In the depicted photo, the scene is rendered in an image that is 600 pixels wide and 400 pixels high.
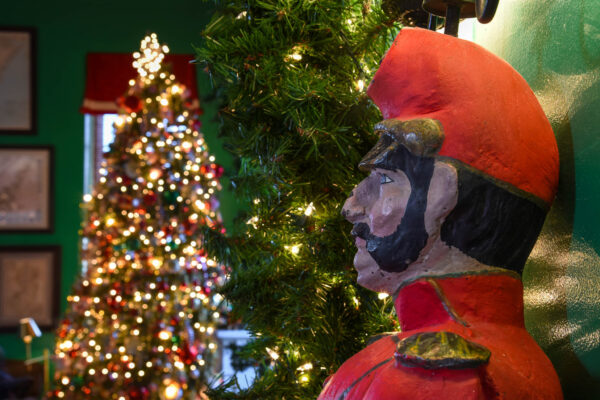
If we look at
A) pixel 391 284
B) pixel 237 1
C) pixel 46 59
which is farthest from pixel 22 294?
pixel 391 284

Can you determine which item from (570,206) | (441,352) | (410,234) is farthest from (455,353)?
(570,206)

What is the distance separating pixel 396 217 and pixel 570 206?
183 mm

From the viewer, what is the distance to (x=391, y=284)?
1.97ft

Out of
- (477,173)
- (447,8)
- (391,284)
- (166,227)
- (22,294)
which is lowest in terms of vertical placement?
(22,294)

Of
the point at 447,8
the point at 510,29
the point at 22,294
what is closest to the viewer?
the point at 447,8

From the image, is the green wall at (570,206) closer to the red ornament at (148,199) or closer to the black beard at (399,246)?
the black beard at (399,246)

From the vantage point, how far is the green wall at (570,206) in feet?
1.90

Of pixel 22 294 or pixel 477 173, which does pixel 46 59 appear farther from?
pixel 477 173

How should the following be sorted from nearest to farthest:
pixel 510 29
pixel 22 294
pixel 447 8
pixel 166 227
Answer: pixel 447 8, pixel 510 29, pixel 166 227, pixel 22 294

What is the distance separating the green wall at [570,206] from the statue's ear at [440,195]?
136 mm

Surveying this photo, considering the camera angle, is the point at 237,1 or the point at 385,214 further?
the point at 237,1

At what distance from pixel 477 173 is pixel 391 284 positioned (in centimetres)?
13

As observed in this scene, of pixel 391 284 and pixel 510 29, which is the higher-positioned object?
pixel 510 29

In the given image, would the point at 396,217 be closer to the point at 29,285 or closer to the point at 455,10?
the point at 455,10
